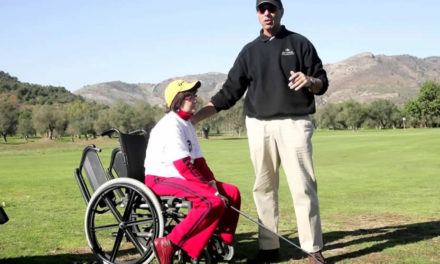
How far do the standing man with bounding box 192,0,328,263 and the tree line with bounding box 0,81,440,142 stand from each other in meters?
79.7

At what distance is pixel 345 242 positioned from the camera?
240 inches

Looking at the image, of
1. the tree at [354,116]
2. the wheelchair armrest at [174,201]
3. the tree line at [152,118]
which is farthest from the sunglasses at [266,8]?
the tree at [354,116]

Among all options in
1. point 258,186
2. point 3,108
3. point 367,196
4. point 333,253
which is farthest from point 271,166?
point 3,108

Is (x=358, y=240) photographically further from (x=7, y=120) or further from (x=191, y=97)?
(x=7, y=120)

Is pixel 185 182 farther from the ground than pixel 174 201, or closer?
farther from the ground

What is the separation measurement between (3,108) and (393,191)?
102091 mm

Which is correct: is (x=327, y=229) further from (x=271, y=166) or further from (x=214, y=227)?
(x=214, y=227)

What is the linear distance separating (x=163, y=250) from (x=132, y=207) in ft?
2.03

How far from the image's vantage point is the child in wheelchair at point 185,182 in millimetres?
4152

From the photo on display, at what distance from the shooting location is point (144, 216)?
189 inches

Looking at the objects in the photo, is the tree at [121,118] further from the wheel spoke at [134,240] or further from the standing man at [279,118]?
the wheel spoke at [134,240]

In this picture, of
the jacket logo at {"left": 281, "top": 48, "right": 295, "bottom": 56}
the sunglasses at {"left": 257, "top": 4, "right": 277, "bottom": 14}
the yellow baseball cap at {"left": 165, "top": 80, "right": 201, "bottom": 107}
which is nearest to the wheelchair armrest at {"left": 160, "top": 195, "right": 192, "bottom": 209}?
the yellow baseball cap at {"left": 165, "top": 80, "right": 201, "bottom": 107}

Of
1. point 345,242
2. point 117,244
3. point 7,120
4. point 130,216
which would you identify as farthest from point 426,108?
point 117,244

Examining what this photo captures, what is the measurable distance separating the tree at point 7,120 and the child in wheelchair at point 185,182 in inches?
3951
